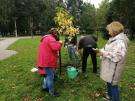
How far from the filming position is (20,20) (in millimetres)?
77500

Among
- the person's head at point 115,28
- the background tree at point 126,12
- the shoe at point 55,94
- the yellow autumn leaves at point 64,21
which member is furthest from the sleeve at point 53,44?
the background tree at point 126,12

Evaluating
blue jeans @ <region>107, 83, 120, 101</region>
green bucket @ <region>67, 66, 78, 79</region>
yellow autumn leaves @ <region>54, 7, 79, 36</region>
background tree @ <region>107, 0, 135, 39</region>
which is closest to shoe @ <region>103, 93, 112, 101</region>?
blue jeans @ <region>107, 83, 120, 101</region>

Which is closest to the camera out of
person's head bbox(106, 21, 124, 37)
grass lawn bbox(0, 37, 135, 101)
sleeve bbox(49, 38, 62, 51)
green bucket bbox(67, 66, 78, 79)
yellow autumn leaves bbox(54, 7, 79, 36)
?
person's head bbox(106, 21, 124, 37)

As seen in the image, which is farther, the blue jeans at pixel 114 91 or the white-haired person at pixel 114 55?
the blue jeans at pixel 114 91

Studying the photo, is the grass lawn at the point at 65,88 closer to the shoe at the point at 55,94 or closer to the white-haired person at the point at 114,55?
the shoe at the point at 55,94

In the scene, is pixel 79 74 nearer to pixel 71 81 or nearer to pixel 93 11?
pixel 71 81

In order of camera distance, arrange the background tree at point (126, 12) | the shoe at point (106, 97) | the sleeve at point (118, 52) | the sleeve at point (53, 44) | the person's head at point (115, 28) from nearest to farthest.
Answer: the sleeve at point (118, 52), the person's head at point (115, 28), the shoe at point (106, 97), the sleeve at point (53, 44), the background tree at point (126, 12)

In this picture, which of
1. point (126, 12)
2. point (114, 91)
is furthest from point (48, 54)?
point (126, 12)

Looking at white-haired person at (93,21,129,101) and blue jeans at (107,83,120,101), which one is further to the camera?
blue jeans at (107,83,120,101)

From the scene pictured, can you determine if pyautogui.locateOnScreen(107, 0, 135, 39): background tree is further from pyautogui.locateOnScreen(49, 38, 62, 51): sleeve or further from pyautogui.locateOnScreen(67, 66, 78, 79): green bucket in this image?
pyautogui.locateOnScreen(49, 38, 62, 51): sleeve

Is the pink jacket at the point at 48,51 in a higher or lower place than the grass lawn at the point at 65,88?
higher

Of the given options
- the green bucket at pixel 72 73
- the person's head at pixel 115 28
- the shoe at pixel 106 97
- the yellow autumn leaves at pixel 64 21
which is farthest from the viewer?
the yellow autumn leaves at pixel 64 21

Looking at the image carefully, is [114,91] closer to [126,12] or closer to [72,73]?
[72,73]

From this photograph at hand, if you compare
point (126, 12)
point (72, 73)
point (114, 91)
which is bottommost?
point (72, 73)
